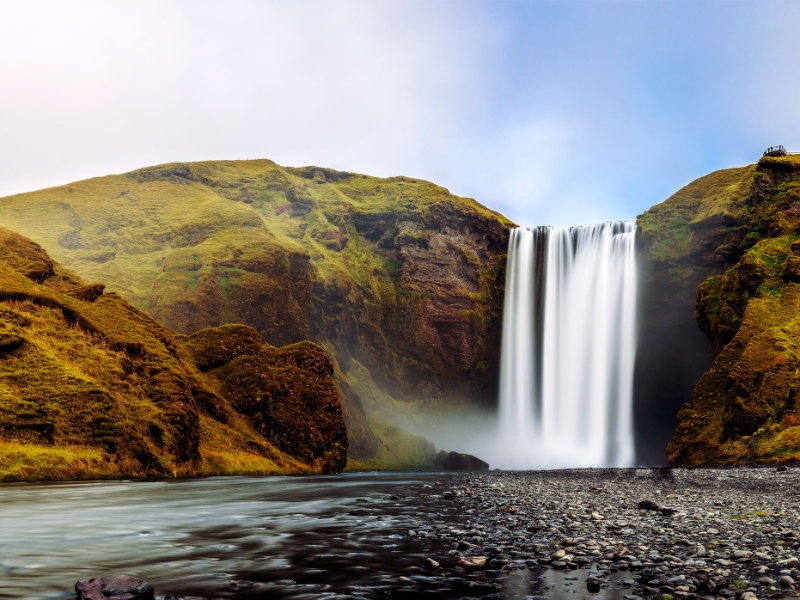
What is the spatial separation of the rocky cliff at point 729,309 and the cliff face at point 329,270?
34.4 m

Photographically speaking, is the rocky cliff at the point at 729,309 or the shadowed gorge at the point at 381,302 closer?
the rocky cliff at the point at 729,309

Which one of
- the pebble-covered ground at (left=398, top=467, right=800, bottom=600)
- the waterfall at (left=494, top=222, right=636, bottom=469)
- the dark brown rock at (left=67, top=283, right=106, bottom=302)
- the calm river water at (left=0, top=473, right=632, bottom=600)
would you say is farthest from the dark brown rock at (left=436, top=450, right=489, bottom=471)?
the pebble-covered ground at (left=398, top=467, right=800, bottom=600)

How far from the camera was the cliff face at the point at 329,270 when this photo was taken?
93062mm

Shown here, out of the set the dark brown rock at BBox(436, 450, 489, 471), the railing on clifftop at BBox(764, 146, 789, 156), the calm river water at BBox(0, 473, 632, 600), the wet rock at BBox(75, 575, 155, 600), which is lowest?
the dark brown rock at BBox(436, 450, 489, 471)

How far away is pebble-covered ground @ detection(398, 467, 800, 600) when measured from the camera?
9.16 meters

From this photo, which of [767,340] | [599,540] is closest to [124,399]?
[599,540]

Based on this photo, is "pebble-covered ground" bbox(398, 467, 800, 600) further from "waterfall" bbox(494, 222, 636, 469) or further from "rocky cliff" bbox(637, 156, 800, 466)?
"waterfall" bbox(494, 222, 636, 469)

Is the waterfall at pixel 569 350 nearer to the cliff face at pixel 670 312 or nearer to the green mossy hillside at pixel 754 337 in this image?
the cliff face at pixel 670 312

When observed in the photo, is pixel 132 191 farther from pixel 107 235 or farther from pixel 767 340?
pixel 767 340

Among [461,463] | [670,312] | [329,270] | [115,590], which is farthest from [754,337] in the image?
[329,270]

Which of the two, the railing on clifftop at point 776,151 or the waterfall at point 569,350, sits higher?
the railing on clifftop at point 776,151

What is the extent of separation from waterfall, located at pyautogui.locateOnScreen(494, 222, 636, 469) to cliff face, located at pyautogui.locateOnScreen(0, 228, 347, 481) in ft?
148

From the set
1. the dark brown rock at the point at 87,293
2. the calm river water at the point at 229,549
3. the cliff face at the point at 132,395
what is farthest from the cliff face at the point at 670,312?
the dark brown rock at the point at 87,293

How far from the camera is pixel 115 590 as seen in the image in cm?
832
